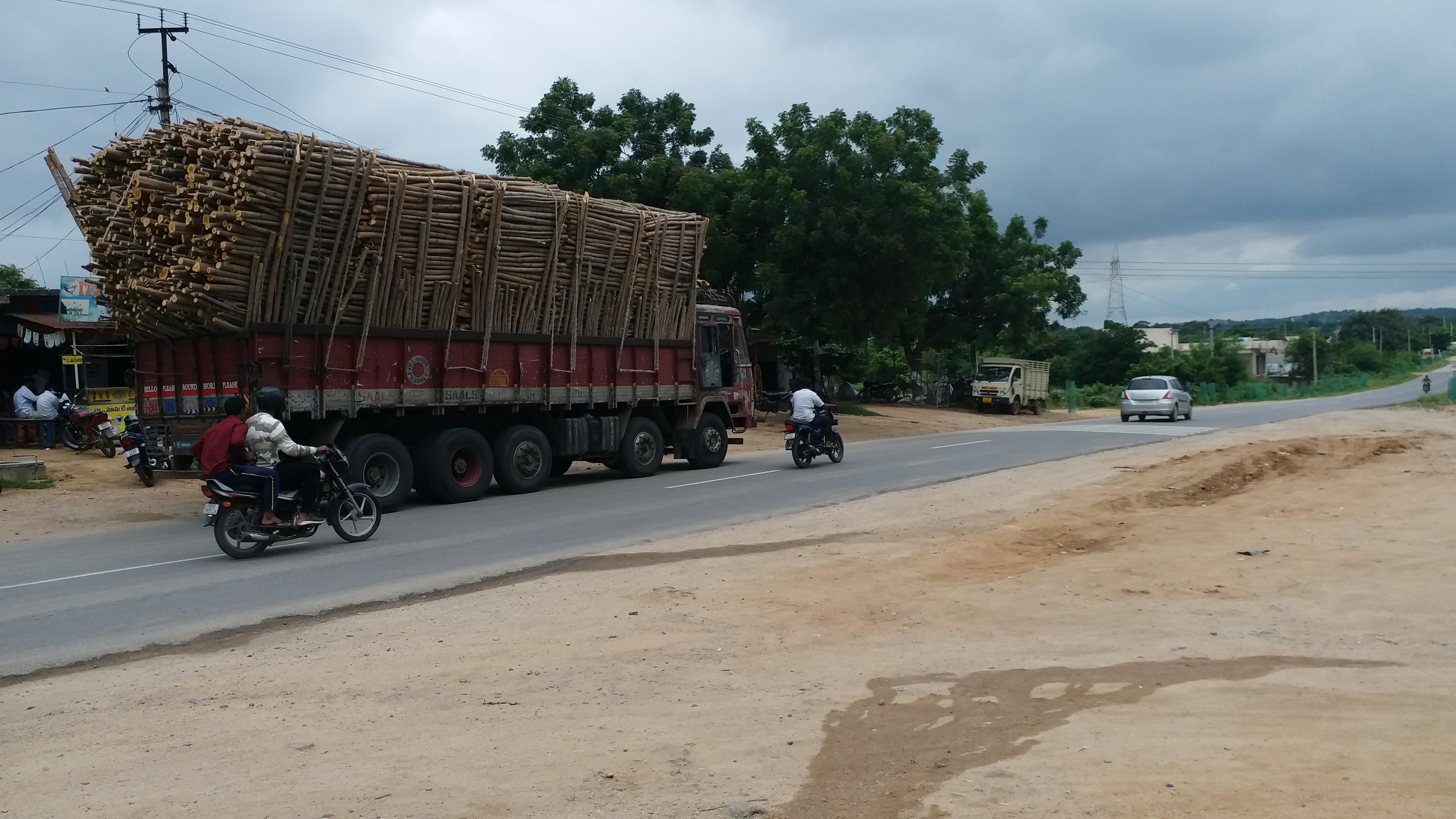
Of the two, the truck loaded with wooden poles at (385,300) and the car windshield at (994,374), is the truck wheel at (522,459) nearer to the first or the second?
the truck loaded with wooden poles at (385,300)

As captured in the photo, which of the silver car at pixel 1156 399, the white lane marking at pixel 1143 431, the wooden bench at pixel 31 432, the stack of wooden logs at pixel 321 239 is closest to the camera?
the stack of wooden logs at pixel 321 239

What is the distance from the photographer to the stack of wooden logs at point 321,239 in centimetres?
1316

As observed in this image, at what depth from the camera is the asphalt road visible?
8.25 m

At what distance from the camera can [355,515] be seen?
1184 centimetres

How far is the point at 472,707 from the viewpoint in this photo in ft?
18.4

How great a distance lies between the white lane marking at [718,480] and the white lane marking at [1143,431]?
35.7 feet

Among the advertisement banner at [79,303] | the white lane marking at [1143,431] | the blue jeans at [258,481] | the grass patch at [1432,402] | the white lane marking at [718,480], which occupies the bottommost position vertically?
the white lane marking at [718,480]

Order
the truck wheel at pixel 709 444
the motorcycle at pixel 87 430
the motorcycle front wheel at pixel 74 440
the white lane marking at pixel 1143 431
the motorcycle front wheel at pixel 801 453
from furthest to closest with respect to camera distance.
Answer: the white lane marking at pixel 1143 431 → the motorcycle front wheel at pixel 74 440 → the motorcycle at pixel 87 430 → the truck wheel at pixel 709 444 → the motorcycle front wheel at pixel 801 453

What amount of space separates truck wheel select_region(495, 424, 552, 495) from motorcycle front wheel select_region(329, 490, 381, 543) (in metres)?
4.23

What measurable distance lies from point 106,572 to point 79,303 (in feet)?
44.1

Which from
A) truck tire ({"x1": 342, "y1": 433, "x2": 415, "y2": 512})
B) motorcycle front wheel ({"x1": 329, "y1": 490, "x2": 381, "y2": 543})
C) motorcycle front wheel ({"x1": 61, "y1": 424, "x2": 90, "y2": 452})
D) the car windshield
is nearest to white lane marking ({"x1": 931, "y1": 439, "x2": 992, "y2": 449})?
truck tire ({"x1": 342, "y1": 433, "x2": 415, "y2": 512})

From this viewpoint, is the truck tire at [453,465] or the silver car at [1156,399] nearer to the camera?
the truck tire at [453,465]

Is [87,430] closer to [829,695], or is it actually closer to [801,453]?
[801,453]

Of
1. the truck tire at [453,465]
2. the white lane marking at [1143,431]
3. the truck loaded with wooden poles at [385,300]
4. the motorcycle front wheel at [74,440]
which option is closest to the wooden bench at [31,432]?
the motorcycle front wheel at [74,440]
